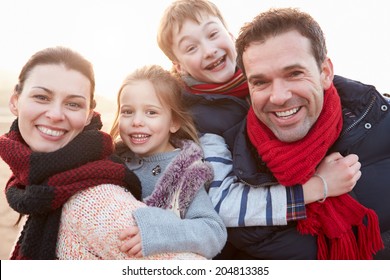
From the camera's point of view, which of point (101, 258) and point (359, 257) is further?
point (359, 257)

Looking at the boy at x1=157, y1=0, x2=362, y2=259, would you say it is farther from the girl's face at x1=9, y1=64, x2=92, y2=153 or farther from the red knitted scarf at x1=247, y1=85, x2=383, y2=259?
the girl's face at x1=9, y1=64, x2=92, y2=153

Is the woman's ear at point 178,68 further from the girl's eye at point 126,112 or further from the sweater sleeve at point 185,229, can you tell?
the sweater sleeve at point 185,229

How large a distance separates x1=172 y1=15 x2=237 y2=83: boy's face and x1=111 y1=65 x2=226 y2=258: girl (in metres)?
0.23

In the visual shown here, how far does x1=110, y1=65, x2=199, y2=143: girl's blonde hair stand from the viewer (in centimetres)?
227

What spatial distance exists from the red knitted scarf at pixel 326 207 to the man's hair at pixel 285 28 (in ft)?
1.03

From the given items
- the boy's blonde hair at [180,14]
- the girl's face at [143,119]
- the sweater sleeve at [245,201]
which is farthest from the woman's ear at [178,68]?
the sweater sleeve at [245,201]

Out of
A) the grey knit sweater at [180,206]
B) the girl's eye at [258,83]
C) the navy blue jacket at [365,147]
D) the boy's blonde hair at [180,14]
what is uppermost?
the boy's blonde hair at [180,14]

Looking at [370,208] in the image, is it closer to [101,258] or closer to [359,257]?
[359,257]

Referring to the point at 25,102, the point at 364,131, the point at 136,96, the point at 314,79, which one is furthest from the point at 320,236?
the point at 25,102

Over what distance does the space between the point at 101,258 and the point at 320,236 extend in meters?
1.04

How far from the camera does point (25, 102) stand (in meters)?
1.75

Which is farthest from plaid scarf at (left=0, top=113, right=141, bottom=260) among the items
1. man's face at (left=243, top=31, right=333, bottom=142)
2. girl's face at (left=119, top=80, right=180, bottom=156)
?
man's face at (left=243, top=31, right=333, bottom=142)

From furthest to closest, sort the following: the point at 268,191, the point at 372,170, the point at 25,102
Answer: the point at 372,170 < the point at 268,191 < the point at 25,102

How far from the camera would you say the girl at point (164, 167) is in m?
1.64
